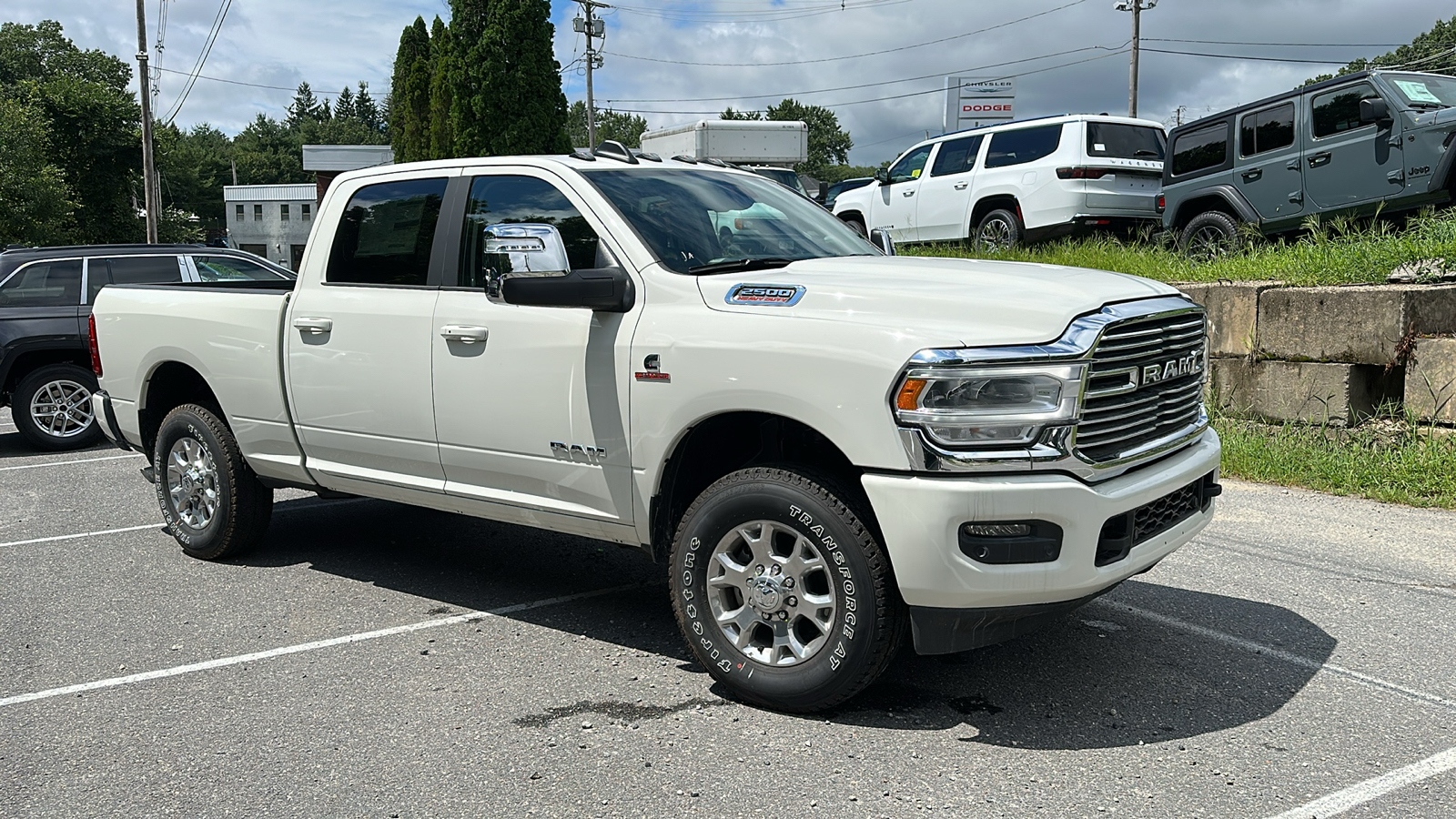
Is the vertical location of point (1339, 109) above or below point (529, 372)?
above

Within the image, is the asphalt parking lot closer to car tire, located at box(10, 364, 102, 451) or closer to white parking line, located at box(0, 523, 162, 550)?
white parking line, located at box(0, 523, 162, 550)

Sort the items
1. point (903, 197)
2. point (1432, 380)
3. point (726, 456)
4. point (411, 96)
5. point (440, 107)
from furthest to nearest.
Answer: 1. point (411, 96)
2. point (440, 107)
3. point (903, 197)
4. point (1432, 380)
5. point (726, 456)

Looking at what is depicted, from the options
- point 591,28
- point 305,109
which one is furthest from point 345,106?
point 591,28

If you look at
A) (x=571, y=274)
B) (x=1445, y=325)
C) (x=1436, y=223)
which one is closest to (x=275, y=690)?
(x=571, y=274)

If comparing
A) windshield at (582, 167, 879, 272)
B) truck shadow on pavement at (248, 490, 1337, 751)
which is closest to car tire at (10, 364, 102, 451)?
truck shadow on pavement at (248, 490, 1337, 751)

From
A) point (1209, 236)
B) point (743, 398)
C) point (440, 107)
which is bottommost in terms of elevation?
point (743, 398)

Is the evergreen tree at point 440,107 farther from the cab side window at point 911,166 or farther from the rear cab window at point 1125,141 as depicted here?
the rear cab window at point 1125,141

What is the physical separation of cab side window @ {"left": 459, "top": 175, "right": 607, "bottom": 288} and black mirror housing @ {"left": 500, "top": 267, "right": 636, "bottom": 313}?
305 mm

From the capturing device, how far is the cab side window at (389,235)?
17.1ft

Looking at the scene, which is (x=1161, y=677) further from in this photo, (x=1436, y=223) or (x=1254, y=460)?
(x=1436, y=223)

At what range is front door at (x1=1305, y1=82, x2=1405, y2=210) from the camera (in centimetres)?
1005

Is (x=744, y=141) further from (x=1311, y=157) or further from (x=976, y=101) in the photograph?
(x=1311, y=157)

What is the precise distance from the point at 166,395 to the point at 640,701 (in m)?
4.03

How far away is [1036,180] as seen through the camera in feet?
42.9
